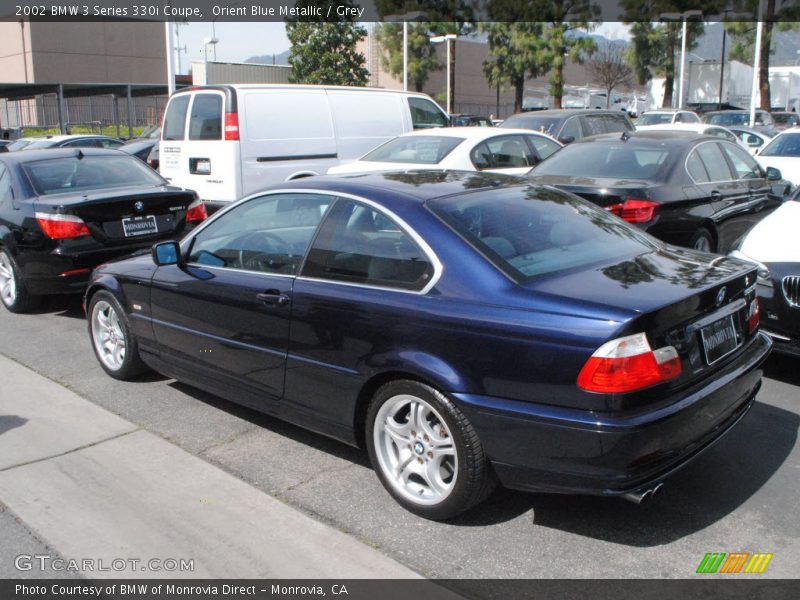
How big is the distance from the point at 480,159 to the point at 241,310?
20.5 ft

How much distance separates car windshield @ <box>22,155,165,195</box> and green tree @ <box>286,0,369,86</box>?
36156 millimetres

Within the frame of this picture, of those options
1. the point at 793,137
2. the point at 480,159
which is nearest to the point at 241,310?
the point at 480,159

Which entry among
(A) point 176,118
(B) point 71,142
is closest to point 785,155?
(A) point 176,118

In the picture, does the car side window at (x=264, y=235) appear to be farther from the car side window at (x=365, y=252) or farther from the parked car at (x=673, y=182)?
the parked car at (x=673, y=182)

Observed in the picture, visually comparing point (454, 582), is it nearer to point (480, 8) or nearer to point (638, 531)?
point (638, 531)

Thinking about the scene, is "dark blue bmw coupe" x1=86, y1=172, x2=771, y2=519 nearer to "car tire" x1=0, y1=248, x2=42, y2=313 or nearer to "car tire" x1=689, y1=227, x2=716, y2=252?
"car tire" x1=689, y1=227, x2=716, y2=252

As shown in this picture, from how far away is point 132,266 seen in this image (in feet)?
18.4

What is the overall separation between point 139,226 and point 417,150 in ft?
13.3

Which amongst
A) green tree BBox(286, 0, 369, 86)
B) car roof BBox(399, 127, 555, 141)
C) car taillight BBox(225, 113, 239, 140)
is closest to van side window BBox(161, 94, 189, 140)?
car taillight BBox(225, 113, 239, 140)

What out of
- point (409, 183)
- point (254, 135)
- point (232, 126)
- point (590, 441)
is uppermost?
point (232, 126)

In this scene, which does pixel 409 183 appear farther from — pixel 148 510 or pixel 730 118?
pixel 730 118

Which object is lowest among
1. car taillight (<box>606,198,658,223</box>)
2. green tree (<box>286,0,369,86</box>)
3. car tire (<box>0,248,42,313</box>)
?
car tire (<box>0,248,42,313</box>)

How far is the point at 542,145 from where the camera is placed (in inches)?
446

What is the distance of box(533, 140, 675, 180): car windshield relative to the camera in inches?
307
